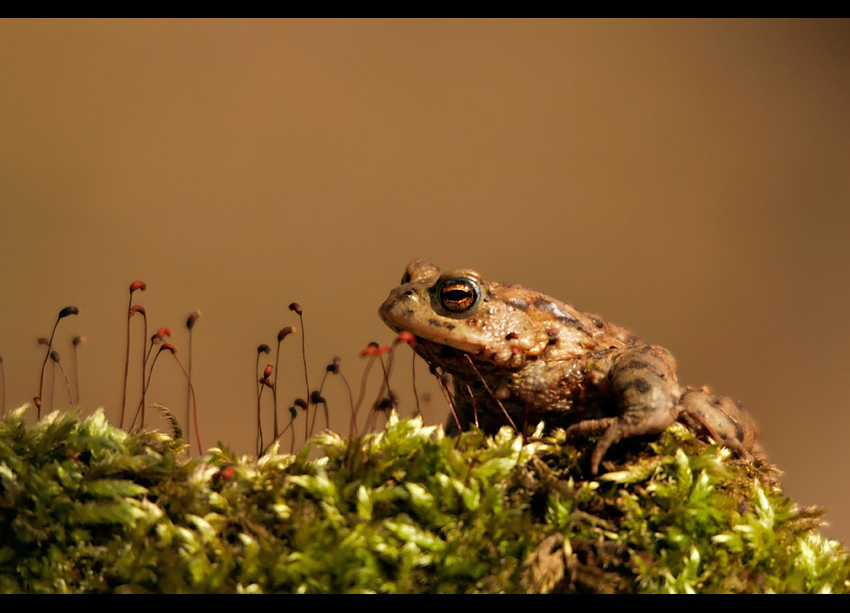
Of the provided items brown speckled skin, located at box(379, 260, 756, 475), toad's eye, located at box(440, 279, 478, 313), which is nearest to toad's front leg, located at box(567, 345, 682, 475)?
brown speckled skin, located at box(379, 260, 756, 475)

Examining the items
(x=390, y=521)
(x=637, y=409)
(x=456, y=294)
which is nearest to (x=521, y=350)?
(x=456, y=294)

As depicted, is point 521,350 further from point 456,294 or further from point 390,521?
point 390,521

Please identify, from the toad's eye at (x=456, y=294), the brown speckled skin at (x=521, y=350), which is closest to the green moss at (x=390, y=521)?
the brown speckled skin at (x=521, y=350)

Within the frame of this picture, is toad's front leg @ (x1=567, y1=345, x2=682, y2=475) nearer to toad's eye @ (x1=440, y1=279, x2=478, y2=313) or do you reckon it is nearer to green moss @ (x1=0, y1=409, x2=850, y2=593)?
green moss @ (x1=0, y1=409, x2=850, y2=593)

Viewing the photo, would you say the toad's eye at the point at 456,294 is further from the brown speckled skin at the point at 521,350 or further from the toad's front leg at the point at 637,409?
the toad's front leg at the point at 637,409

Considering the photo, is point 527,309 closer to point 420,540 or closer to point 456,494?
point 456,494
